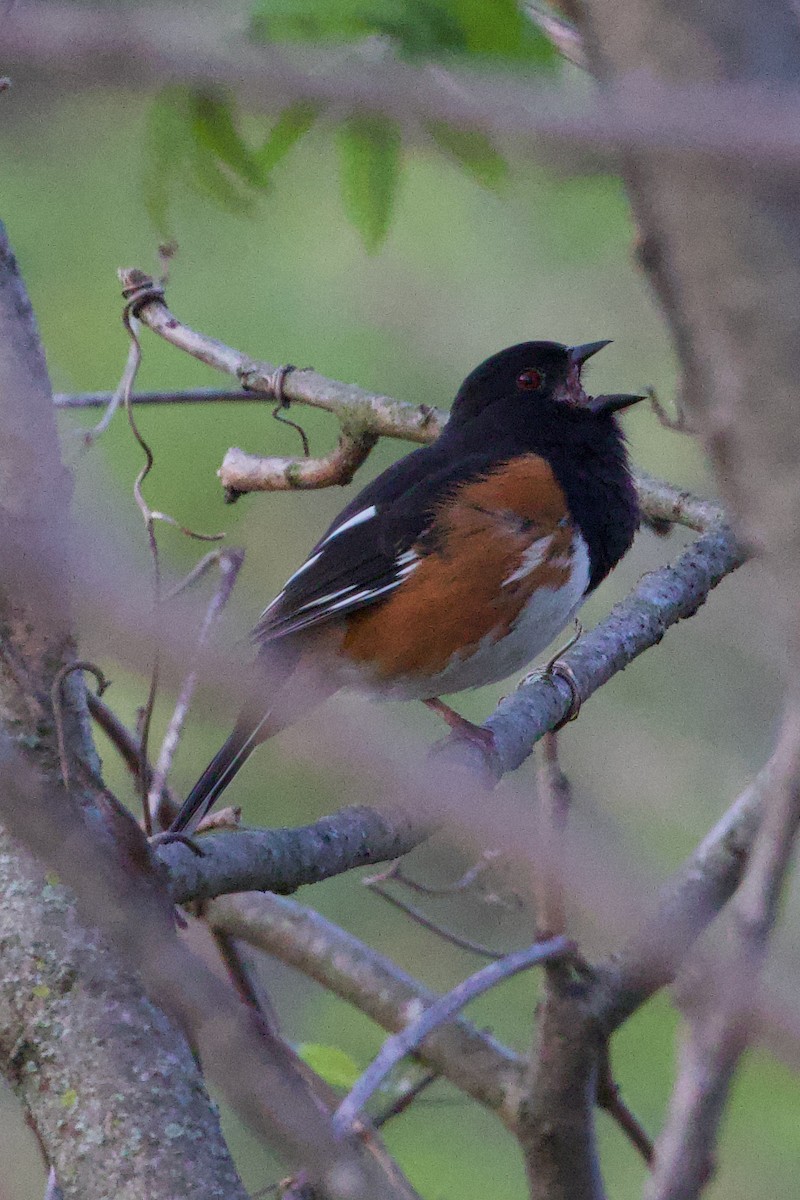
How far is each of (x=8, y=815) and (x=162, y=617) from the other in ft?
0.33

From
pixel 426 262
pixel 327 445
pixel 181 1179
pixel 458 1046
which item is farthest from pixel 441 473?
pixel 426 262

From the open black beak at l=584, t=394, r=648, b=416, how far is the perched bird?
1 cm

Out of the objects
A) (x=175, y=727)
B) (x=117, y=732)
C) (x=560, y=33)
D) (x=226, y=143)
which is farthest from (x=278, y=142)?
(x=117, y=732)

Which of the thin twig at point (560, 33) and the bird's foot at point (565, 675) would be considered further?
the bird's foot at point (565, 675)

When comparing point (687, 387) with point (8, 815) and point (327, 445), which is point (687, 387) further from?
point (327, 445)

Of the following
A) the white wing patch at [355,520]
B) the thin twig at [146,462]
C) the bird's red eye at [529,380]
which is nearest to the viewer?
the thin twig at [146,462]

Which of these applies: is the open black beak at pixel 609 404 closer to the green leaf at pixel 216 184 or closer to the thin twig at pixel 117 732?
the thin twig at pixel 117 732

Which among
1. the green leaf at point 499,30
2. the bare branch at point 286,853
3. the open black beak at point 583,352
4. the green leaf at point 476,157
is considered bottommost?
the open black beak at point 583,352

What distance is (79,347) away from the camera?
15.5 feet

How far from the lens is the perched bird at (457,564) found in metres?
2.93

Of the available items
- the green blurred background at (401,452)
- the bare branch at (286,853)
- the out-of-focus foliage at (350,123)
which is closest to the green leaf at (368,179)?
the out-of-focus foliage at (350,123)

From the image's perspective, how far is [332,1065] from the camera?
2182 millimetres

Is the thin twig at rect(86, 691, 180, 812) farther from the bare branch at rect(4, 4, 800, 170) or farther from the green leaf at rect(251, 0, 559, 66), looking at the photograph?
the bare branch at rect(4, 4, 800, 170)

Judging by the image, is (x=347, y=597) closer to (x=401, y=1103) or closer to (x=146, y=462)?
(x=146, y=462)
